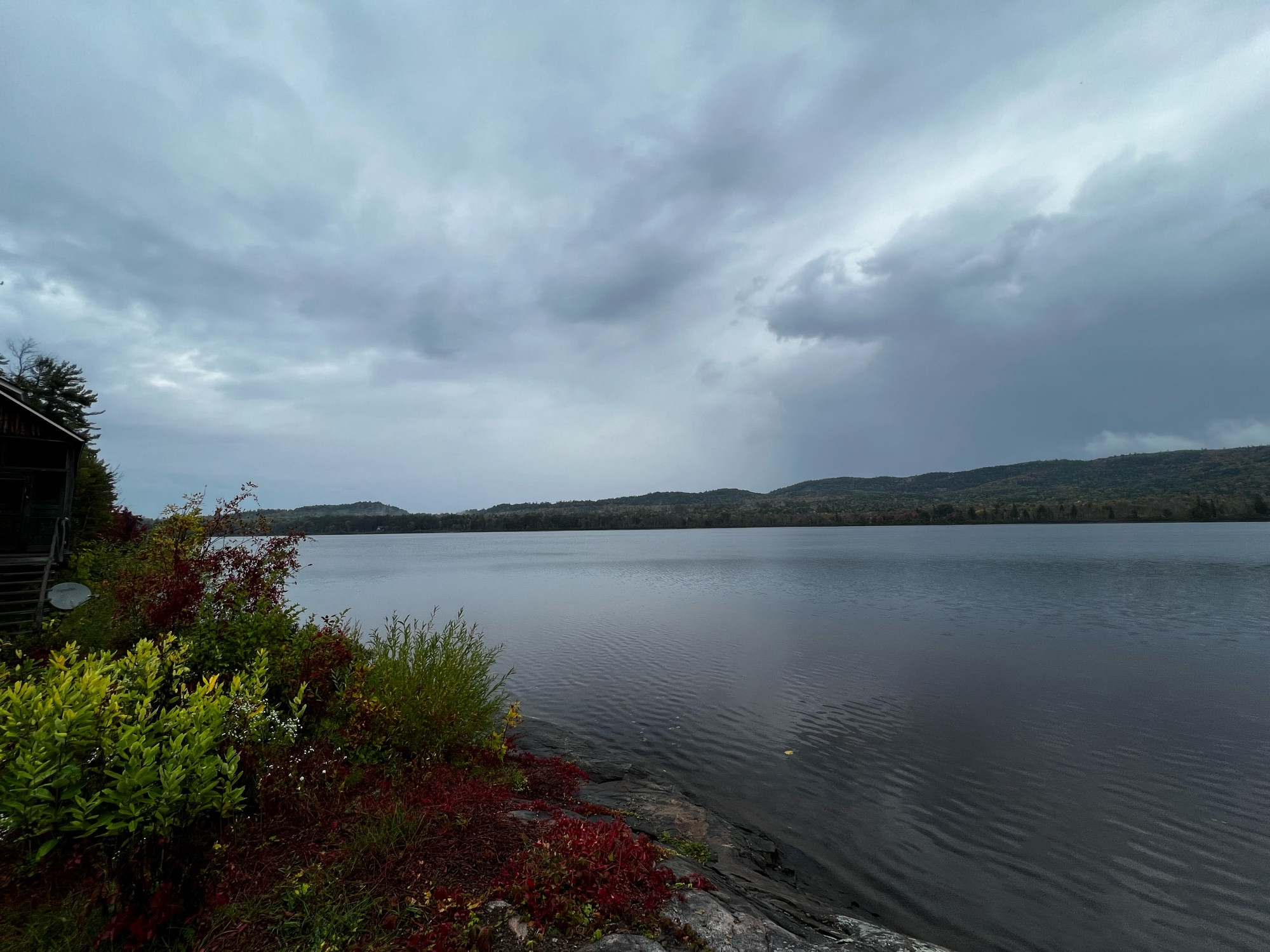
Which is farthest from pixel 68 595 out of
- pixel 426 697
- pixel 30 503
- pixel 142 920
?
pixel 142 920

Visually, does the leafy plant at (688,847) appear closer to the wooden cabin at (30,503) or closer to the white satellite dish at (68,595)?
the white satellite dish at (68,595)

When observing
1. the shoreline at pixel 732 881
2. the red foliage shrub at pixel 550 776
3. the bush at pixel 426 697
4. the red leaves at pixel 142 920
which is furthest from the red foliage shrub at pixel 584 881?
the red foliage shrub at pixel 550 776

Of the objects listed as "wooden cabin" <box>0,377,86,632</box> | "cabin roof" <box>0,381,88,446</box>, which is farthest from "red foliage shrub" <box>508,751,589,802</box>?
"cabin roof" <box>0,381,88,446</box>

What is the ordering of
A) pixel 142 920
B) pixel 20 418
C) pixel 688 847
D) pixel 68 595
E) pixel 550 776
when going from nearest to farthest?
pixel 142 920 < pixel 688 847 < pixel 550 776 < pixel 68 595 < pixel 20 418

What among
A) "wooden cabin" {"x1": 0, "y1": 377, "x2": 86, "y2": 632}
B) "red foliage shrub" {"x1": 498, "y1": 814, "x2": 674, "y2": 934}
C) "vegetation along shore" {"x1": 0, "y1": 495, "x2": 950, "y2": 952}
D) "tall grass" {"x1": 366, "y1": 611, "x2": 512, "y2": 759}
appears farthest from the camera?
"wooden cabin" {"x1": 0, "y1": 377, "x2": 86, "y2": 632}

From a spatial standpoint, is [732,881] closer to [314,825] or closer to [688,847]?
[688,847]

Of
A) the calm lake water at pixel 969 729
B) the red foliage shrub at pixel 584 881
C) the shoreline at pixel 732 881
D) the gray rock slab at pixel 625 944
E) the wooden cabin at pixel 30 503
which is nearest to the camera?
the gray rock slab at pixel 625 944

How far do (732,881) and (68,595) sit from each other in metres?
16.9

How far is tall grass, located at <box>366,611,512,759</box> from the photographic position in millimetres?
8734

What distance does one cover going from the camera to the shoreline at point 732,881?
18.1ft

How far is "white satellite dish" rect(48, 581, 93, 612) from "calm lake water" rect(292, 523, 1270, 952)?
11.6 meters

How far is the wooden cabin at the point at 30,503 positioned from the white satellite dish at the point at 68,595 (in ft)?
2.27

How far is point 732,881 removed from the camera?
7238 mm

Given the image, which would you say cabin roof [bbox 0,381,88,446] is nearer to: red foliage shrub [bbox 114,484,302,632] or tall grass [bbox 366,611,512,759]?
red foliage shrub [bbox 114,484,302,632]
